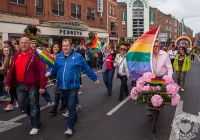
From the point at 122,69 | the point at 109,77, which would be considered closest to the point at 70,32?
the point at 109,77

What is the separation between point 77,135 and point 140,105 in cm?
296

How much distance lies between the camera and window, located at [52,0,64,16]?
25.6 meters

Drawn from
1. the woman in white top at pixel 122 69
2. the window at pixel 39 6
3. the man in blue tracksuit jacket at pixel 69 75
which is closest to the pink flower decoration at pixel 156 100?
the man in blue tracksuit jacket at pixel 69 75

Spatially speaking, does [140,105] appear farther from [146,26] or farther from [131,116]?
[146,26]

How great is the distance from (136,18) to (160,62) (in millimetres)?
69570

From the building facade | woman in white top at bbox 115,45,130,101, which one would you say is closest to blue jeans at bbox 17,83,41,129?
woman in white top at bbox 115,45,130,101

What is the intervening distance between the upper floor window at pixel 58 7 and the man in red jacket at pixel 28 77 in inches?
847

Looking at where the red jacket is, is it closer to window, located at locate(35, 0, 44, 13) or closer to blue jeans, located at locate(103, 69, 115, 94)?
blue jeans, located at locate(103, 69, 115, 94)

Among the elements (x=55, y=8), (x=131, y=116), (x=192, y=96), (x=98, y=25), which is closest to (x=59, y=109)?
(x=131, y=116)

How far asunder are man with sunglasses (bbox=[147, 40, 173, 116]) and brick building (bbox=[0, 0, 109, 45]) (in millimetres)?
15197

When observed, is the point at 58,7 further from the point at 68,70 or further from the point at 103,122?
the point at 68,70

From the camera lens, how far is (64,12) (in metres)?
27.5

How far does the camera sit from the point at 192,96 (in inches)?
335

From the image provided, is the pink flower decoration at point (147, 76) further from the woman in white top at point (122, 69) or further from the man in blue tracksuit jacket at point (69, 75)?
the woman in white top at point (122, 69)
